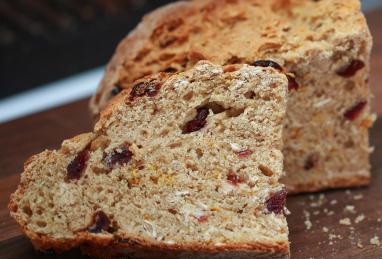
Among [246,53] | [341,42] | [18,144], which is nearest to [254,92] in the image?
[246,53]

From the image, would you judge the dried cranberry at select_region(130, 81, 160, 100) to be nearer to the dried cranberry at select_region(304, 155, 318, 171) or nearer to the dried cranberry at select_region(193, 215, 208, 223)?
the dried cranberry at select_region(193, 215, 208, 223)

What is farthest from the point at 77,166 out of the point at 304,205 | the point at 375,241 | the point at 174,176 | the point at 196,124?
the point at 375,241

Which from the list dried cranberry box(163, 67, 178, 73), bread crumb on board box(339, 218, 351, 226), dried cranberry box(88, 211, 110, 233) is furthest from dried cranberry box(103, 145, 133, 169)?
bread crumb on board box(339, 218, 351, 226)

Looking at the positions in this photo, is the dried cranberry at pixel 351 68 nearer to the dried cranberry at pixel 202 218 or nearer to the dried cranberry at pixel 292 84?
the dried cranberry at pixel 292 84

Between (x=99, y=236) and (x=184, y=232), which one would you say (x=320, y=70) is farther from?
(x=99, y=236)

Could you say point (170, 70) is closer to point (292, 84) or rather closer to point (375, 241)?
point (292, 84)

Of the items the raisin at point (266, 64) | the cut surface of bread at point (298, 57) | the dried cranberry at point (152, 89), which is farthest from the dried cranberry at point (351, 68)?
the dried cranberry at point (152, 89)
